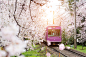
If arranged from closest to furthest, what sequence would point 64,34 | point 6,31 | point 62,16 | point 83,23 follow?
point 6,31 < point 83,23 < point 64,34 < point 62,16

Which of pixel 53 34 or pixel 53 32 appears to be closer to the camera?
pixel 53 32

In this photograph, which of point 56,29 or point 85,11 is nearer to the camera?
point 56,29

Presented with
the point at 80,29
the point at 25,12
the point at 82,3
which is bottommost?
the point at 80,29

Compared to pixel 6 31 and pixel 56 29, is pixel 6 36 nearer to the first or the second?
pixel 6 31

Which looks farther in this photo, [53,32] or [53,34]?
[53,34]

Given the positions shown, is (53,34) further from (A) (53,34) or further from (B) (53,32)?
(B) (53,32)

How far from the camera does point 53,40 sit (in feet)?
57.3

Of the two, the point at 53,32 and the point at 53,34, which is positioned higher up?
the point at 53,32

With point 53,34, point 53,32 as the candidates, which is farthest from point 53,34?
point 53,32

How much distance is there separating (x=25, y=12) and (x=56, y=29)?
26.0 feet

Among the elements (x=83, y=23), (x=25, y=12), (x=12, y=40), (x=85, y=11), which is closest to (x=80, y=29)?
(x=83, y=23)

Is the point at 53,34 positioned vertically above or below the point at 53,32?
below

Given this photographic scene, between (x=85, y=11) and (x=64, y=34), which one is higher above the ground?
(x=85, y=11)

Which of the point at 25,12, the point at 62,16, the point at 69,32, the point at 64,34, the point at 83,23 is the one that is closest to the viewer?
the point at 25,12
